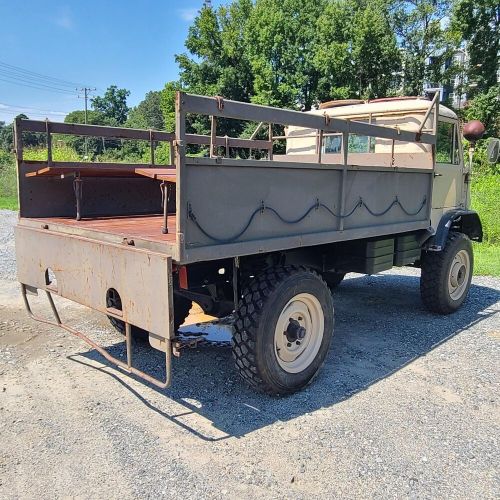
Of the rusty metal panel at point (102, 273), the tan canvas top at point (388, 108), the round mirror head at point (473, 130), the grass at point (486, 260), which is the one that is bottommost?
the grass at point (486, 260)

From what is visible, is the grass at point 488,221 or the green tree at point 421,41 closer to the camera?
the grass at point 488,221

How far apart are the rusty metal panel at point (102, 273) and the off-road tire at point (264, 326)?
2.24ft

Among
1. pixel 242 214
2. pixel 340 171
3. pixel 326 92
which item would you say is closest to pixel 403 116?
pixel 340 171

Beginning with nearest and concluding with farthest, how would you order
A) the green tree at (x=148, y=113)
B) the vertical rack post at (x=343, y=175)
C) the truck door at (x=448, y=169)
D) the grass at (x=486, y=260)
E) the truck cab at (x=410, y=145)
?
the vertical rack post at (x=343, y=175)
the truck cab at (x=410, y=145)
the truck door at (x=448, y=169)
the grass at (x=486, y=260)
the green tree at (x=148, y=113)

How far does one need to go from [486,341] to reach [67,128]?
473cm

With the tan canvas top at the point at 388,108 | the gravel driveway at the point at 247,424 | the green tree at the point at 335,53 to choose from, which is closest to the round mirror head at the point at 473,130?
the tan canvas top at the point at 388,108

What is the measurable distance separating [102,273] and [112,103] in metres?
89.3

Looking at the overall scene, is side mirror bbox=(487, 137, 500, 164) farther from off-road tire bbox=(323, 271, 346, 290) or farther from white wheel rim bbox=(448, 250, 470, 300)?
off-road tire bbox=(323, 271, 346, 290)

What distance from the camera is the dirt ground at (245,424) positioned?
2955mm

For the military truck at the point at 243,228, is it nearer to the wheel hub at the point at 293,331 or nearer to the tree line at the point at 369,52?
the wheel hub at the point at 293,331

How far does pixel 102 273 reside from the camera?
3662mm

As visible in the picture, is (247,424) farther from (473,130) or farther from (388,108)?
→ (473,130)

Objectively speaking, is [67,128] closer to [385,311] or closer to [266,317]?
[266,317]

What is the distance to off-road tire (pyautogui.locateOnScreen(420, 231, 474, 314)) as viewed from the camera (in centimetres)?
605
